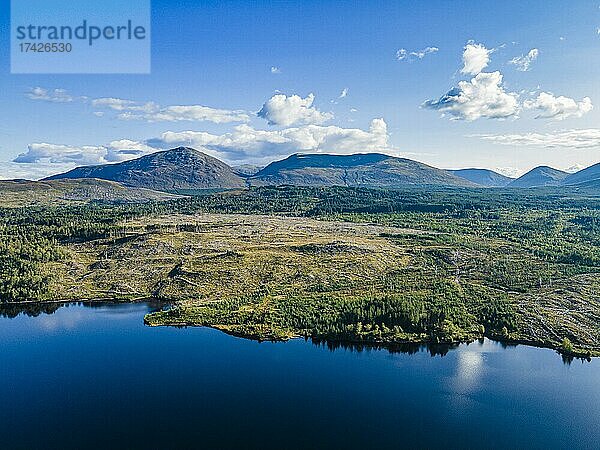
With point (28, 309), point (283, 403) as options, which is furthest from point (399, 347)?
point (28, 309)

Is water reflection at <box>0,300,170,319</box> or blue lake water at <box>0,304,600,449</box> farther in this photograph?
water reflection at <box>0,300,170,319</box>

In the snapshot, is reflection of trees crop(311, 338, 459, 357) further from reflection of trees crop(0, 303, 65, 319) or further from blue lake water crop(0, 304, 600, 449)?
reflection of trees crop(0, 303, 65, 319)

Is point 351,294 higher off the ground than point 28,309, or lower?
higher

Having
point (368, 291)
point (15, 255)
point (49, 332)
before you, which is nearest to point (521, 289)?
point (368, 291)

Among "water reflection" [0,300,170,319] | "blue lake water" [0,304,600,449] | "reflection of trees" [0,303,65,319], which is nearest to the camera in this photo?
"blue lake water" [0,304,600,449]

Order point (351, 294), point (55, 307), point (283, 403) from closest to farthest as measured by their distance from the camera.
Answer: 1. point (283, 403)
2. point (55, 307)
3. point (351, 294)

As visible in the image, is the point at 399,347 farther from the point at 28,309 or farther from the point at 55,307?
the point at 28,309

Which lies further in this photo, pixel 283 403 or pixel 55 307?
pixel 55 307

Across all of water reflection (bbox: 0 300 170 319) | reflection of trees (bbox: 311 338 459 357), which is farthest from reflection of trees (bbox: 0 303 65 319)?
reflection of trees (bbox: 311 338 459 357)

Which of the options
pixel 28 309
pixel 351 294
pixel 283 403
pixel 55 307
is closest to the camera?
pixel 283 403

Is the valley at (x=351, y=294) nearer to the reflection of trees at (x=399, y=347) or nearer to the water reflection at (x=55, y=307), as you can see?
the reflection of trees at (x=399, y=347)

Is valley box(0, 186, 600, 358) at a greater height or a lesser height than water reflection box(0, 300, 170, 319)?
greater

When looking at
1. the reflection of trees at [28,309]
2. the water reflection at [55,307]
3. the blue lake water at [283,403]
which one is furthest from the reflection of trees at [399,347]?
the reflection of trees at [28,309]
